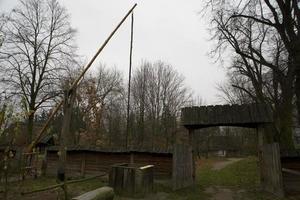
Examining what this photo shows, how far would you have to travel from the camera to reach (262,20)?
15469 millimetres

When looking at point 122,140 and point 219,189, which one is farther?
point 122,140

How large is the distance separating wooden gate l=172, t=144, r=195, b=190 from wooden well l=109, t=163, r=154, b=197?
134cm

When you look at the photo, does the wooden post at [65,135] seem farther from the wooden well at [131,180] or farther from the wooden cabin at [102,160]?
the wooden cabin at [102,160]

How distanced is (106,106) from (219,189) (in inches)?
991

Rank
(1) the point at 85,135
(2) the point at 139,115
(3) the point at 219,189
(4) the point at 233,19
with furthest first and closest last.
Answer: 1. (2) the point at 139,115
2. (1) the point at 85,135
3. (4) the point at 233,19
4. (3) the point at 219,189

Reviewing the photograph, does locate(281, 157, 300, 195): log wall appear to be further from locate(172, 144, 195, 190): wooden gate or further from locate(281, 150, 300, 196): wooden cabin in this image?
locate(172, 144, 195, 190): wooden gate

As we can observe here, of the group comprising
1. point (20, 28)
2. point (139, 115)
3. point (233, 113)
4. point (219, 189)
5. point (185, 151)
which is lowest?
point (219, 189)

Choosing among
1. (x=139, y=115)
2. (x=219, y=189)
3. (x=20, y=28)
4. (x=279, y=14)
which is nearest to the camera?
(x=219, y=189)

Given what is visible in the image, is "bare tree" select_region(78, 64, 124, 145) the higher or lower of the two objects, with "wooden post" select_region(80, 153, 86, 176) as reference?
higher

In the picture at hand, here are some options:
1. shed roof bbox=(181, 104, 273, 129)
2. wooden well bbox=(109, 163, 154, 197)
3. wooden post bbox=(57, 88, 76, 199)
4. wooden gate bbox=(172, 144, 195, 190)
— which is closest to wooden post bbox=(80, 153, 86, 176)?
wooden well bbox=(109, 163, 154, 197)

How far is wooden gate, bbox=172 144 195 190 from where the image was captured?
41.3 feet

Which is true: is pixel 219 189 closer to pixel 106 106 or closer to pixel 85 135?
pixel 85 135

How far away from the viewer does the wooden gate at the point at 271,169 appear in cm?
1080

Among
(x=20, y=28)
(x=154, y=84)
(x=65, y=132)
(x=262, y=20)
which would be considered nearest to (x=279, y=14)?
(x=262, y=20)
